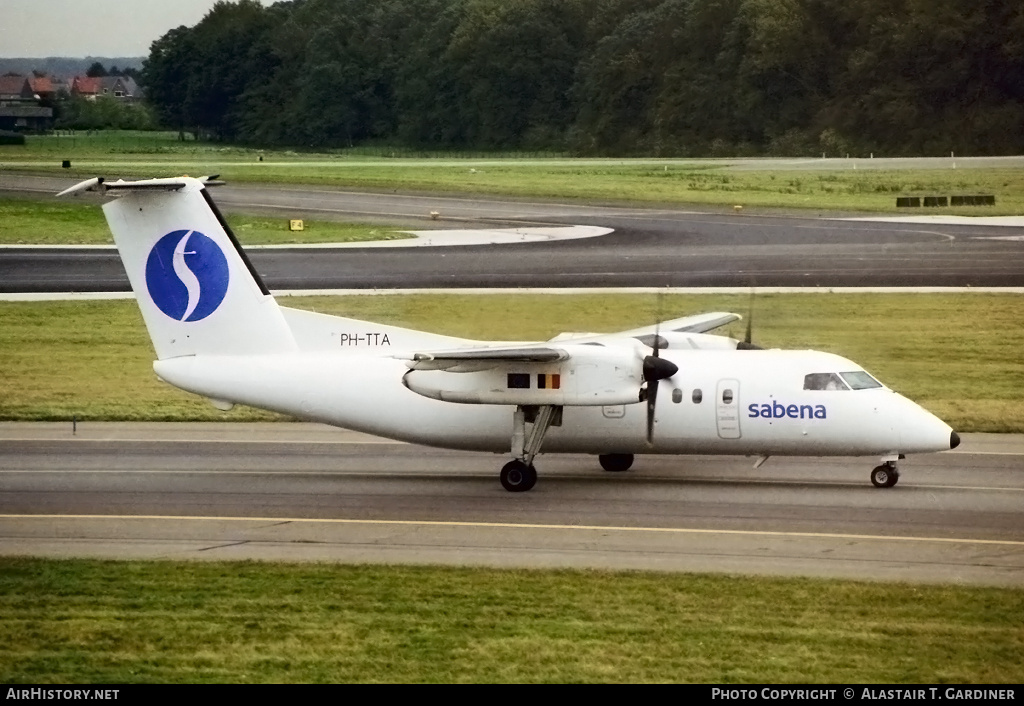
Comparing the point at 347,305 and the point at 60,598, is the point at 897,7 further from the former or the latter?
the point at 60,598

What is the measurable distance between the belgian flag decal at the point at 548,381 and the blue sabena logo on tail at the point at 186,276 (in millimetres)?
5228

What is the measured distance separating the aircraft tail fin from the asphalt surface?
10991mm

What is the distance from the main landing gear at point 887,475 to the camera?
63.9 feet

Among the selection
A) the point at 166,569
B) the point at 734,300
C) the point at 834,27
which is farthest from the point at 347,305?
the point at 834,27

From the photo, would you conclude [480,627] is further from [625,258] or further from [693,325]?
[625,258]

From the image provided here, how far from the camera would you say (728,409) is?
1962 cm

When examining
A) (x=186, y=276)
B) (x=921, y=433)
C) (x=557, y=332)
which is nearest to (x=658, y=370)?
(x=921, y=433)

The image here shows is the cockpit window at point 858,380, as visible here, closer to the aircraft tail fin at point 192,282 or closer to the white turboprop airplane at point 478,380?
the white turboprop airplane at point 478,380

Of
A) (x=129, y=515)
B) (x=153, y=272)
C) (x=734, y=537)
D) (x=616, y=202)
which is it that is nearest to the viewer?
(x=734, y=537)

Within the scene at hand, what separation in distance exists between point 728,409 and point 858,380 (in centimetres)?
200

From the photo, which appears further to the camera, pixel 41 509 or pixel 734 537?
pixel 41 509

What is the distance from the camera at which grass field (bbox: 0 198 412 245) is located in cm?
3334

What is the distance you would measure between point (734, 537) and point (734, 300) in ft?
59.1
